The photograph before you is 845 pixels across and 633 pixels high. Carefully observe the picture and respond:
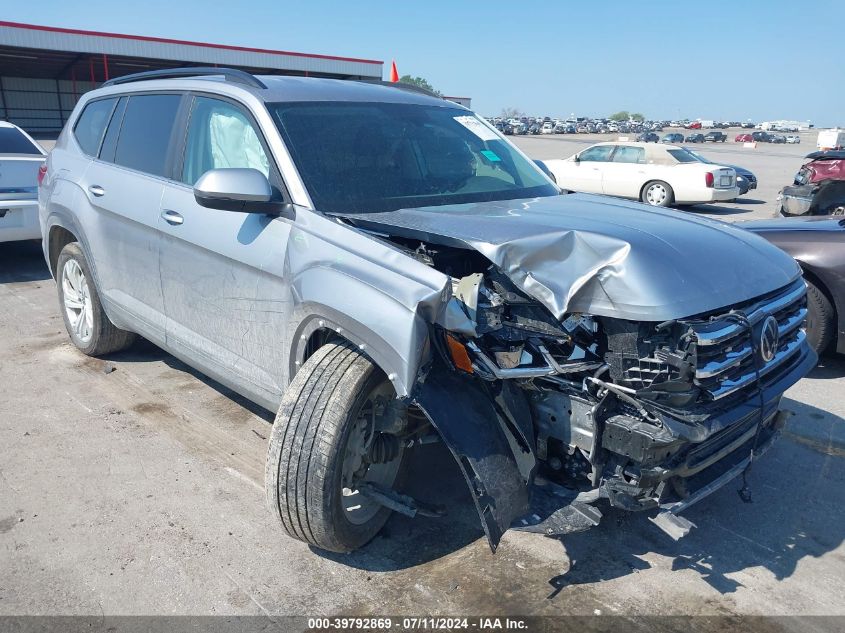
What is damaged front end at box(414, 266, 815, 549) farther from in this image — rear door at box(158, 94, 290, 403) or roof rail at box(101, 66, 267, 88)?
roof rail at box(101, 66, 267, 88)

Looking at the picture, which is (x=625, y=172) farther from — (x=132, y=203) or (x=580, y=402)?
(x=580, y=402)

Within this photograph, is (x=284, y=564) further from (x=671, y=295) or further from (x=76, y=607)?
(x=671, y=295)

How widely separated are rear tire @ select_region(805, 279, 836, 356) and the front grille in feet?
7.62

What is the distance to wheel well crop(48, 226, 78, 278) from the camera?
220 inches

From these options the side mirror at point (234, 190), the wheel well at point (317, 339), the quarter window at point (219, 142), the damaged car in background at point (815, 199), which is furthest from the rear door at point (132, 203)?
the damaged car in background at point (815, 199)

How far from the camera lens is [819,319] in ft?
17.9

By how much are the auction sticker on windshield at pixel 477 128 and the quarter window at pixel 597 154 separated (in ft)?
43.8

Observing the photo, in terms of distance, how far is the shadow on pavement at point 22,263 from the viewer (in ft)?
27.8

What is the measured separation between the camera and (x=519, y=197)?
4.01 meters

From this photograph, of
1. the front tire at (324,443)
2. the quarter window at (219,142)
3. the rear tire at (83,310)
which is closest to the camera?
the front tire at (324,443)

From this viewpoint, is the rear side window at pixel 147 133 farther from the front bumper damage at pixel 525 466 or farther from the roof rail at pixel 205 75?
the front bumper damage at pixel 525 466

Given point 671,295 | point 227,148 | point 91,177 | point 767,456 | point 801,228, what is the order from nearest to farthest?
point 671,295, point 227,148, point 767,456, point 91,177, point 801,228

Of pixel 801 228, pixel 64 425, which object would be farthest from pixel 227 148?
pixel 801 228

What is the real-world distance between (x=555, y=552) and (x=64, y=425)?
3101mm
